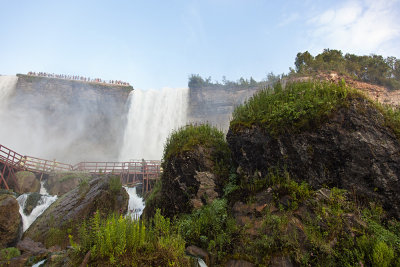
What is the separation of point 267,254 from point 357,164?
126 inches

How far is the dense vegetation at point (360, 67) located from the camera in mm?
16016

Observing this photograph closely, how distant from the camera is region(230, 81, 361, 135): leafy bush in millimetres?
6645

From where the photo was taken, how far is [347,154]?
239 inches

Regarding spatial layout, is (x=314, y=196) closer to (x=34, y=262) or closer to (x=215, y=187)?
(x=215, y=187)

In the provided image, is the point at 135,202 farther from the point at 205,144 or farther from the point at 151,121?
the point at 151,121

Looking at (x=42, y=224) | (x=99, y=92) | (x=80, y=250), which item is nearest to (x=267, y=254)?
(x=80, y=250)

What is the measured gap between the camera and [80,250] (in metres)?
4.71

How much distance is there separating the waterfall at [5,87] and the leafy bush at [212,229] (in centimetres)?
4001

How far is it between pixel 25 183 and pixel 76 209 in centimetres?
1159

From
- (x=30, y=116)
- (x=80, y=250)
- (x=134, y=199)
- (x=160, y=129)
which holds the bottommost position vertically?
(x=134, y=199)

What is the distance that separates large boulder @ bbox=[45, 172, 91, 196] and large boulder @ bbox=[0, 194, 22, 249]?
7861mm

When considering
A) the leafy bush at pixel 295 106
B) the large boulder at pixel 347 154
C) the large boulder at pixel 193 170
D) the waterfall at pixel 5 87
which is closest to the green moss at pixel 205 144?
the large boulder at pixel 193 170

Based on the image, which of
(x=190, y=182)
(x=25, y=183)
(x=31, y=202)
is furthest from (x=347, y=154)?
(x=25, y=183)

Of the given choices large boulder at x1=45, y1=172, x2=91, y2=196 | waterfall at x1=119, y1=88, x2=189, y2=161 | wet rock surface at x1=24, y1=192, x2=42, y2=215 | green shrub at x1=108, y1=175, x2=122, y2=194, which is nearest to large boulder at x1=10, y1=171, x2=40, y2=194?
large boulder at x1=45, y1=172, x2=91, y2=196
